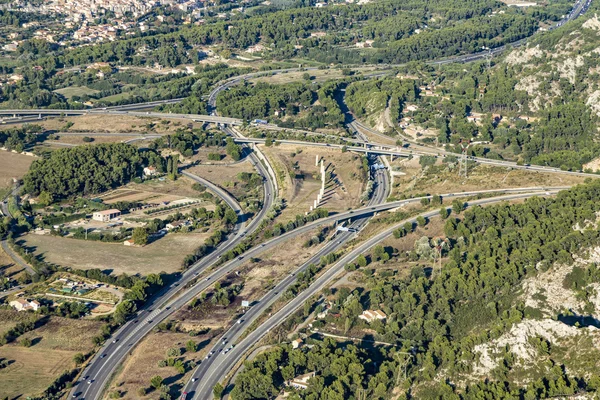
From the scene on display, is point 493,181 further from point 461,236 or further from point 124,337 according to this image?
point 124,337

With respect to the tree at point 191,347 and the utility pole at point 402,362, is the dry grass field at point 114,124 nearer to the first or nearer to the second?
the tree at point 191,347

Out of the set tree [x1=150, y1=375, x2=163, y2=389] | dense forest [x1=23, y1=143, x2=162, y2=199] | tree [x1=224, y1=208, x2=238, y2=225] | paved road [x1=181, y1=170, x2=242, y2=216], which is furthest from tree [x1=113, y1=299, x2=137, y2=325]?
dense forest [x1=23, y1=143, x2=162, y2=199]

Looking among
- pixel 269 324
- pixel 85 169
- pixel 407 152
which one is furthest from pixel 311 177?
pixel 269 324

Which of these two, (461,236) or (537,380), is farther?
(461,236)

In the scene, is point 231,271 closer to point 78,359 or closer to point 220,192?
point 78,359

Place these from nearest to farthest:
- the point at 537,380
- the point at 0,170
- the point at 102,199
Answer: the point at 537,380, the point at 102,199, the point at 0,170

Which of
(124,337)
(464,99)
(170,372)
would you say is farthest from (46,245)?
(464,99)

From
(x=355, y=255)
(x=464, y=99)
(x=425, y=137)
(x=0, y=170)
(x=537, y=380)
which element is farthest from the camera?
(x=464, y=99)
